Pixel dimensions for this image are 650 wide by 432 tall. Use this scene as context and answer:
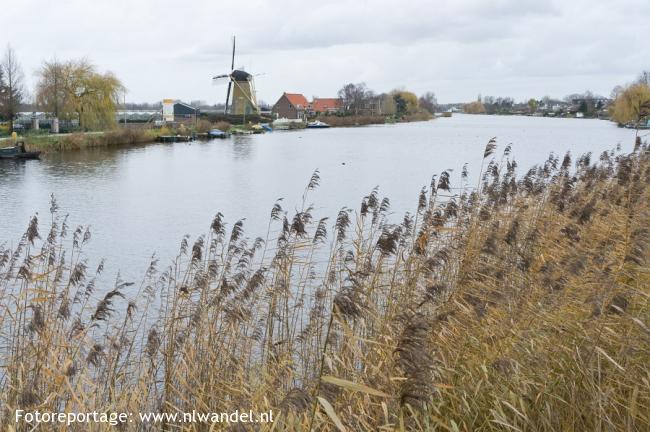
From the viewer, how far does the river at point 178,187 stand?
50.2 ft

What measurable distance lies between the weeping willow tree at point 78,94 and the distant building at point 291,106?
4839cm

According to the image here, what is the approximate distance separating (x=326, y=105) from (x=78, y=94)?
63.6m

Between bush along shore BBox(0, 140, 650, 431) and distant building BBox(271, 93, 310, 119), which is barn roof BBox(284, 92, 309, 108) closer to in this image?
distant building BBox(271, 93, 310, 119)

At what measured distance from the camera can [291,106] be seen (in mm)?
98250

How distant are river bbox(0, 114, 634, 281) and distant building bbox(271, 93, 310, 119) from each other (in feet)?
181

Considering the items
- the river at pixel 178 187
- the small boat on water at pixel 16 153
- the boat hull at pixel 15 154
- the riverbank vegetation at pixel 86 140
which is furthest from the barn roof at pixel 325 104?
the boat hull at pixel 15 154

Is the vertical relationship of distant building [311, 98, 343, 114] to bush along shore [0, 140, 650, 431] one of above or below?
above

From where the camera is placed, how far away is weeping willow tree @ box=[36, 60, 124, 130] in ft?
160

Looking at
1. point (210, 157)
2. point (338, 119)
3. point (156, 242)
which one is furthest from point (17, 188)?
point (338, 119)

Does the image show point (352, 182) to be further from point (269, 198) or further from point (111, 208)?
point (111, 208)

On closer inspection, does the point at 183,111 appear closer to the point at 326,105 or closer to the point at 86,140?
the point at 326,105

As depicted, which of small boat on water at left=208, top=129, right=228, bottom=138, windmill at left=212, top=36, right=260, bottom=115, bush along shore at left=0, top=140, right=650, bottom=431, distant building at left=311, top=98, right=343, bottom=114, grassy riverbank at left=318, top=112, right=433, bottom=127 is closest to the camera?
bush along shore at left=0, top=140, right=650, bottom=431

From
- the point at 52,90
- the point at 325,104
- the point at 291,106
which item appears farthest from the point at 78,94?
the point at 325,104

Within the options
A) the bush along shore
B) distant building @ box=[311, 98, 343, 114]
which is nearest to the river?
the bush along shore
